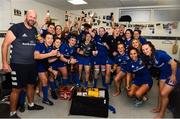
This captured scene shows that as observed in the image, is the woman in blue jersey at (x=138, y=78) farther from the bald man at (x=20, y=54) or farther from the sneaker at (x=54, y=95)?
the bald man at (x=20, y=54)

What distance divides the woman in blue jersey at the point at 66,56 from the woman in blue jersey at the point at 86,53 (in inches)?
5.7

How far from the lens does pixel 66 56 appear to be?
12.5 ft

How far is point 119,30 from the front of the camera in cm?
446

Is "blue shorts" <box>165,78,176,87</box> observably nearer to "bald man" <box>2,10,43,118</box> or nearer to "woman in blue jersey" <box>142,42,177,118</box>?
"woman in blue jersey" <box>142,42,177,118</box>

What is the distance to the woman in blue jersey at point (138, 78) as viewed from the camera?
10.3 ft

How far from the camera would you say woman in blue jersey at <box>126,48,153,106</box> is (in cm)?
314

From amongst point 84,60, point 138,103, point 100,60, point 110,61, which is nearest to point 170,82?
point 138,103

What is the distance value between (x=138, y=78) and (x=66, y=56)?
148 centimetres

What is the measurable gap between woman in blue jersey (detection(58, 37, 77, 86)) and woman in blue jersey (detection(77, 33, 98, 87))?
0.14m

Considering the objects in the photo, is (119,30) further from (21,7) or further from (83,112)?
(21,7)

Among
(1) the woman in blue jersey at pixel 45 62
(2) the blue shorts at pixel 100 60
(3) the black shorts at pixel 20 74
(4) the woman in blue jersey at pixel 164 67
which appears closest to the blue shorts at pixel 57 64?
(1) the woman in blue jersey at pixel 45 62

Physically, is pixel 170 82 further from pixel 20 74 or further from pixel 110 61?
pixel 20 74

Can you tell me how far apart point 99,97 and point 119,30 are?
210cm

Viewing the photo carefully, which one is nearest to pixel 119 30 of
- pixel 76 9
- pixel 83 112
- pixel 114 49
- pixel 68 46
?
pixel 114 49
